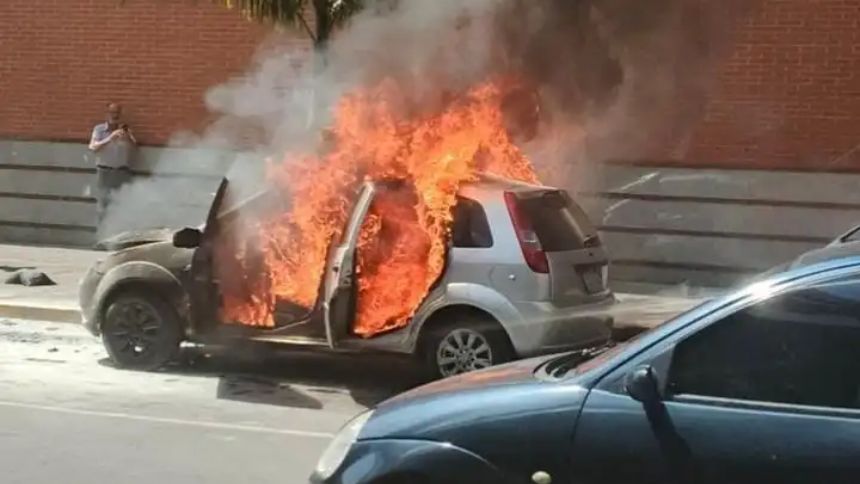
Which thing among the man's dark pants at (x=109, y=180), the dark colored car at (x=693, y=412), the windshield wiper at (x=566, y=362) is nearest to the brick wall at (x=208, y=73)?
the man's dark pants at (x=109, y=180)

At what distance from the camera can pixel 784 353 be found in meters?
3.90

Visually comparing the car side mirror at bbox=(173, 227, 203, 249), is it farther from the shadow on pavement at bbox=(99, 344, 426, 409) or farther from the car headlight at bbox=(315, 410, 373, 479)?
the car headlight at bbox=(315, 410, 373, 479)

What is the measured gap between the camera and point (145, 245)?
9.76 meters

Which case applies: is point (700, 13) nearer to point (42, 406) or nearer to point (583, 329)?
point (583, 329)

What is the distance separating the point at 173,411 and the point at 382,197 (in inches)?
78.1

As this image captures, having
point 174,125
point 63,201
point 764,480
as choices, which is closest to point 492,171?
point 764,480

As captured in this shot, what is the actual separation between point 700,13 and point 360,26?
2864mm

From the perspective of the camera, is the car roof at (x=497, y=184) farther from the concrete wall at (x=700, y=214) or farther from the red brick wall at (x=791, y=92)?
the red brick wall at (x=791, y=92)

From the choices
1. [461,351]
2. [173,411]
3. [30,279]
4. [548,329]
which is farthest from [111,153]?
[548,329]

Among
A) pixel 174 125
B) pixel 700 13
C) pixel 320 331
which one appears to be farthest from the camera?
pixel 174 125

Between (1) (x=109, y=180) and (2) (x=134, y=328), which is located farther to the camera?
(1) (x=109, y=180)

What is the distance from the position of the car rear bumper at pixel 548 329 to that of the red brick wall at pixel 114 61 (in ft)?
25.1

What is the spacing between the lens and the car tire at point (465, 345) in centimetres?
855

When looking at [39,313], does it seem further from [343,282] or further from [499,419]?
[499,419]
